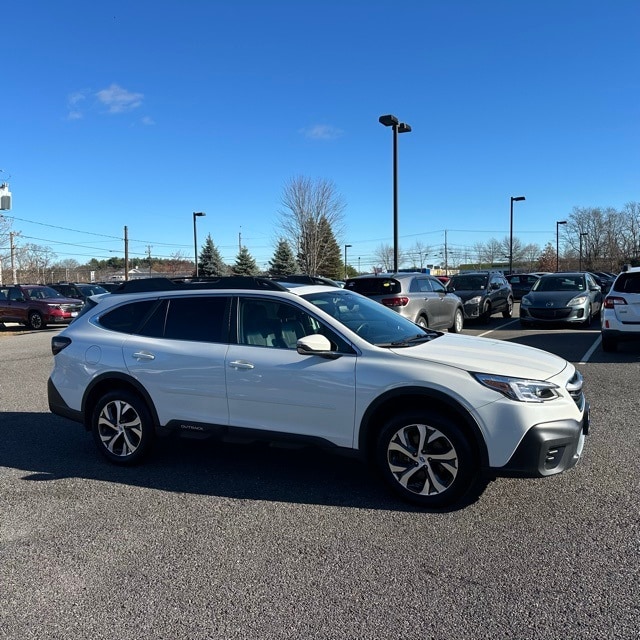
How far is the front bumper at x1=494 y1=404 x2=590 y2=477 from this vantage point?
3.69 m

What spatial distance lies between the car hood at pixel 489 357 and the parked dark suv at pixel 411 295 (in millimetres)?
7222

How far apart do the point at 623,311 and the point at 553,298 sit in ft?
15.4

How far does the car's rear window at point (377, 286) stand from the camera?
12703mm

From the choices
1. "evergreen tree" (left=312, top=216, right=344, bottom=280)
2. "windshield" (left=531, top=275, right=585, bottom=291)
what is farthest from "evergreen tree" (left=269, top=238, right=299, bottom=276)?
"windshield" (left=531, top=275, right=585, bottom=291)

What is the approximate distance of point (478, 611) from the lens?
2.82 meters

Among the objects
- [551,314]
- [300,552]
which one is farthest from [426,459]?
[551,314]

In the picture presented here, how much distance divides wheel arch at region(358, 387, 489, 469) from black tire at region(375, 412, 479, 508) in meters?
0.06

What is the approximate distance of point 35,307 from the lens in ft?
70.3

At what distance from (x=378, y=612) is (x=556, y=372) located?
2.19m

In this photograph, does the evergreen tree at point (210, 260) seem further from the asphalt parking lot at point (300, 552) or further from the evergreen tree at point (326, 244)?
the asphalt parking lot at point (300, 552)

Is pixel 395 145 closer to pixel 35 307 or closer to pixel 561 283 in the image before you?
pixel 561 283

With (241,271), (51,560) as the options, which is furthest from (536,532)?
(241,271)

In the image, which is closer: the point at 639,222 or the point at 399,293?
the point at 399,293

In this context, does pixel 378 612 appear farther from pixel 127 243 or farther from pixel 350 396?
pixel 127 243
